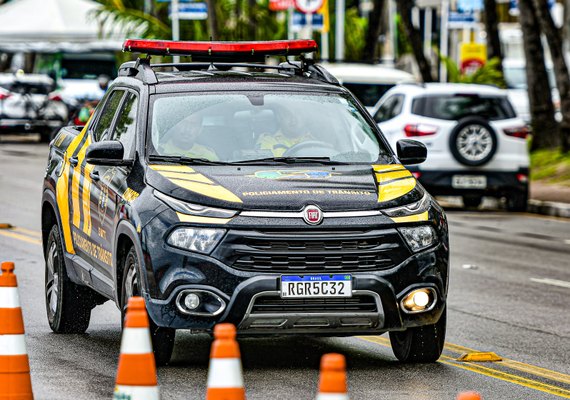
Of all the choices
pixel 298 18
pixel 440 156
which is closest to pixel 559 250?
pixel 440 156

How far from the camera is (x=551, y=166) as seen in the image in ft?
88.7

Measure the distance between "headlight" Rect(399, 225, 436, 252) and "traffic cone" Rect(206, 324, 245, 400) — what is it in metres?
3.08

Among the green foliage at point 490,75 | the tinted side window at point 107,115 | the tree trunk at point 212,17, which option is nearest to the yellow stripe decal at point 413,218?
the tinted side window at point 107,115

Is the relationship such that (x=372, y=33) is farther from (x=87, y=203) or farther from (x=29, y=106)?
(x=87, y=203)

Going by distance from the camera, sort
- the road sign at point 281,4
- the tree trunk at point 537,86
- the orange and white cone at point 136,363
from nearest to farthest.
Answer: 1. the orange and white cone at point 136,363
2. the tree trunk at point 537,86
3. the road sign at point 281,4

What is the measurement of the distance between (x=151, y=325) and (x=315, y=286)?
0.95 m

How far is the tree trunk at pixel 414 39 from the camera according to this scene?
113 feet

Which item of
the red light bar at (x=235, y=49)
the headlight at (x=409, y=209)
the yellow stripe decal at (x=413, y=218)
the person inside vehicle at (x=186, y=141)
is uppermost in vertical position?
the red light bar at (x=235, y=49)

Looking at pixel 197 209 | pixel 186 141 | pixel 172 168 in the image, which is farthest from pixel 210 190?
pixel 186 141

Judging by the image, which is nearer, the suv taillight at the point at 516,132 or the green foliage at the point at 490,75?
the suv taillight at the point at 516,132

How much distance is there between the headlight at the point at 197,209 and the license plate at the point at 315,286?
1.53 feet

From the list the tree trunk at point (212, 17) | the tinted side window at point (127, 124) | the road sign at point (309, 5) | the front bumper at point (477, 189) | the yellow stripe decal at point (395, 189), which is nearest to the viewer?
the yellow stripe decal at point (395, 189)

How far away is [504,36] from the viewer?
5241cm

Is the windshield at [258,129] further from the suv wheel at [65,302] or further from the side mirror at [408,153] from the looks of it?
the suv wheel at [65,302]
